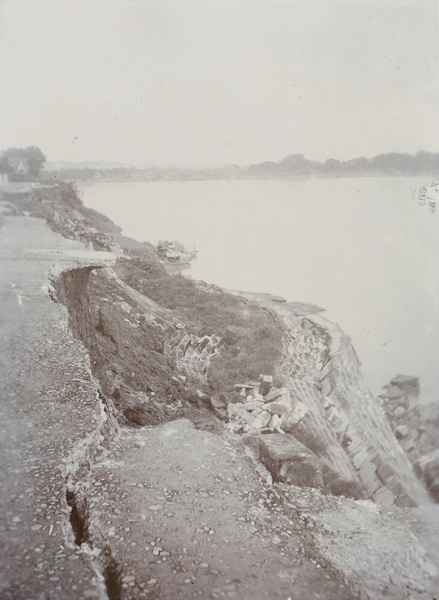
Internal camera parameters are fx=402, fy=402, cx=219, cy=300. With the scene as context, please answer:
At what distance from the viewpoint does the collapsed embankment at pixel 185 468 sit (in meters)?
2.15

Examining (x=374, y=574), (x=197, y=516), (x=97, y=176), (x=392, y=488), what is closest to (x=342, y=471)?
(x=392, y=488)

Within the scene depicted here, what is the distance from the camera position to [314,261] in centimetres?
327

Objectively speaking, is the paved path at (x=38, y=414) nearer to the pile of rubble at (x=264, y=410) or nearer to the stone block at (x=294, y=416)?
the pile of rubble at (x=264, y=410)

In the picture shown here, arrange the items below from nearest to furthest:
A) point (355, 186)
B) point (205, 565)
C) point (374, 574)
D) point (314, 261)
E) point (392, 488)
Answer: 1. point (205, 565)
2. point (374, 574)
3. point (392, 488)
4. point (355, 186)
5. point (314, 261)

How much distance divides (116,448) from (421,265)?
2713mm

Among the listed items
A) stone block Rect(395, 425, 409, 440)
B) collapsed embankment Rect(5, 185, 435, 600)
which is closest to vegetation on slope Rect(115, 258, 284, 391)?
collapsed embankment Rect(5, 185, 435, 600)

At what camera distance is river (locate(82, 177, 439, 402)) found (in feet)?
10.3

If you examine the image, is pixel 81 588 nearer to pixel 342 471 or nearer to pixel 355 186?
pixel 342 471

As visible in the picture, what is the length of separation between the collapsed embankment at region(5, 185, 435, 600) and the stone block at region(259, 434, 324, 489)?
0.15 ft

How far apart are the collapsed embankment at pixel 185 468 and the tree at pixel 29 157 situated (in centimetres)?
49

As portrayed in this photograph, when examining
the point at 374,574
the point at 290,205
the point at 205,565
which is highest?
the point at 290,205

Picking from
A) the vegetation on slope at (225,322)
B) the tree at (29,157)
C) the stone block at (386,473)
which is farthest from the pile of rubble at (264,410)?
the tree at (29,157)

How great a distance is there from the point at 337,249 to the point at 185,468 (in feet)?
6.61

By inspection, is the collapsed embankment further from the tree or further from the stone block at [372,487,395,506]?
the tree
